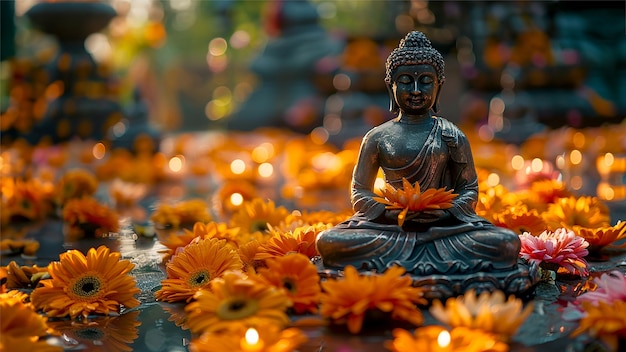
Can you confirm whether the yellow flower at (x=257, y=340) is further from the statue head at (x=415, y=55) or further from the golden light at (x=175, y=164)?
the golden light at (x=175, y=164)

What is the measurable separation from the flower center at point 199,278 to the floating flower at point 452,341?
1.17 m

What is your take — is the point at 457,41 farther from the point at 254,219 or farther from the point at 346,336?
the point at 346,336

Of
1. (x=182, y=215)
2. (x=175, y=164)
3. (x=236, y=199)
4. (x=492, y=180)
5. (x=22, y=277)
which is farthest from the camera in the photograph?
(x=175, y=164)

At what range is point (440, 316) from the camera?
296 centimetres

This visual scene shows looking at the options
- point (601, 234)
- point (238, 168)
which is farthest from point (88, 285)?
point (238, 168)

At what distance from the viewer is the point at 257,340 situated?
2916mm

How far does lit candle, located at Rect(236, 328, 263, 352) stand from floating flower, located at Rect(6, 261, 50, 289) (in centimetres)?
169

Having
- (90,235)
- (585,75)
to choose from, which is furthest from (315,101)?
(90,235)

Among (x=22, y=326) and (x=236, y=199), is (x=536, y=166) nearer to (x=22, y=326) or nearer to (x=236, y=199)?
(x=236, y=199)

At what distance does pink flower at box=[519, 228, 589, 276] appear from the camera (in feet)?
13.0

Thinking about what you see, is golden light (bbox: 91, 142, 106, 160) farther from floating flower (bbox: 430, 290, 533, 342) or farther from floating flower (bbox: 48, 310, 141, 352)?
floating flower (bbox: 430, 290, 533, 342)

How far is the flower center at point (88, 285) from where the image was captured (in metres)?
3.76

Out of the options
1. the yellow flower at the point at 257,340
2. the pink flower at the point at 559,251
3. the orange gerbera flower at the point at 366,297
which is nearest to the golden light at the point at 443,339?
the orange gerbera flower at the point at 366,297

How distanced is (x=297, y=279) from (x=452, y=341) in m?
0.86
